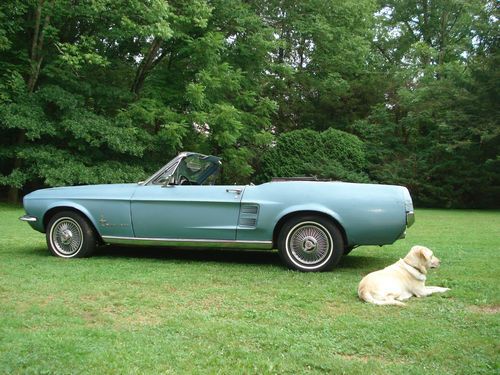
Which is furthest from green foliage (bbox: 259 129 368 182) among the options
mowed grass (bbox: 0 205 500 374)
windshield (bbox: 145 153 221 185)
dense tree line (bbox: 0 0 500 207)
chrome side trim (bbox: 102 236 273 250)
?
chrome side trim (bbox: 102 236 273 250)

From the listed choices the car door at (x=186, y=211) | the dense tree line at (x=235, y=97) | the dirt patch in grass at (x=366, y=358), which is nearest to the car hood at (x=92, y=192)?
the car door at (x=186, y=211)

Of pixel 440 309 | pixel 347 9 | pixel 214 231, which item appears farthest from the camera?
pixel 347 9

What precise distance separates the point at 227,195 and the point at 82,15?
14882mm

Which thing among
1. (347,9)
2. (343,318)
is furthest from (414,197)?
(343,318)

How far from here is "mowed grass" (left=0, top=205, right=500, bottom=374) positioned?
332 cm

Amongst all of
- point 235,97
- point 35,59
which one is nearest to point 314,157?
point 235,97

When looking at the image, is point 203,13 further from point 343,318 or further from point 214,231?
point 343,318

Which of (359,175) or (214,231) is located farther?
(359,175)

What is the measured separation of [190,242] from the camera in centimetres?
681

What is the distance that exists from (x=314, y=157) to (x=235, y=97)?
4.36 meters

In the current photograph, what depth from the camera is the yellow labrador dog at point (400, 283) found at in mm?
4930

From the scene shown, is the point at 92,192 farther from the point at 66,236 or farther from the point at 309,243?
the point at 309,243

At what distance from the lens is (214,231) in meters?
6.69

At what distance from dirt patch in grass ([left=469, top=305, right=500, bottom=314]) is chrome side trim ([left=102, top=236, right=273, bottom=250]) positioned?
252cm
